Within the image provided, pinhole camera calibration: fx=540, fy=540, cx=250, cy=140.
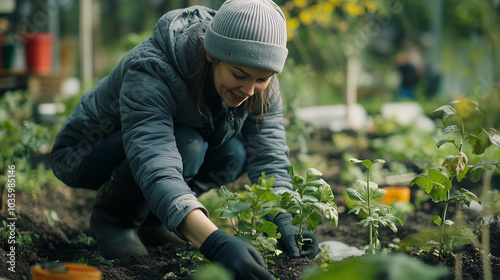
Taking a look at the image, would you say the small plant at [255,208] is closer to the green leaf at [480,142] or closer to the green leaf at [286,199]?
the green leaf at [286,199]

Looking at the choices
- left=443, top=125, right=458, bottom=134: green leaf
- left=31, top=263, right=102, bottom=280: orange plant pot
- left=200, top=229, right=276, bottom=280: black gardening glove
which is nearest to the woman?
left=200, top=229, right=276, bottom=280: black gardening glove

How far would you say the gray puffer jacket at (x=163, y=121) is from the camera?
1644 mm

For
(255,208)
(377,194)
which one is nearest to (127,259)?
(255,208)

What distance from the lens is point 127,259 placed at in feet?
6.86

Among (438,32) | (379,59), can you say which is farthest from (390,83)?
(438,32)

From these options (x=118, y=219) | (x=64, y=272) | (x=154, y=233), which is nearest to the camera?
(x=64, y=272)

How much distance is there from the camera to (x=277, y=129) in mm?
2262

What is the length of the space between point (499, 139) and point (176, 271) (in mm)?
1121

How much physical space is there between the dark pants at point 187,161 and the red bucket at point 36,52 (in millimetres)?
3909

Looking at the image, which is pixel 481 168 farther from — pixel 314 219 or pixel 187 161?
pixel 187 161

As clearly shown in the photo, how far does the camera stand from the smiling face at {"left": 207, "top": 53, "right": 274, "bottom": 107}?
1819mm

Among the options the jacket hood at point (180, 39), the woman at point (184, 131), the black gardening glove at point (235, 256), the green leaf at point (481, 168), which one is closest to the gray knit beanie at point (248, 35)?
the woman at point (184, 131)

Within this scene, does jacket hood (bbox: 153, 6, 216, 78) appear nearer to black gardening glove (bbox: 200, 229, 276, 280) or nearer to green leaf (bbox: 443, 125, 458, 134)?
black gardening glove (bbox: 200, 229, 276, 280)

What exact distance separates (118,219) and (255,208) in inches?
35.2
